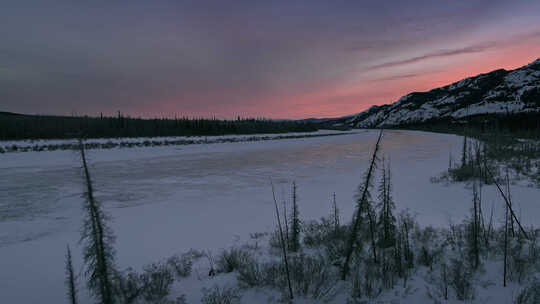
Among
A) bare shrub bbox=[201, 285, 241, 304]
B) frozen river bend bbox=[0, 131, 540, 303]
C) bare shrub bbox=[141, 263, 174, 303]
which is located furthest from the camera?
frozen river bend bbox=[0, 131, 540, 303]

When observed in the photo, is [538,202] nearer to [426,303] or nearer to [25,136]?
[426,303]

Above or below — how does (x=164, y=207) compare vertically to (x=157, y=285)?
below

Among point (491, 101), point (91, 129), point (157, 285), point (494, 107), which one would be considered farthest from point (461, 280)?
point (491, 101)

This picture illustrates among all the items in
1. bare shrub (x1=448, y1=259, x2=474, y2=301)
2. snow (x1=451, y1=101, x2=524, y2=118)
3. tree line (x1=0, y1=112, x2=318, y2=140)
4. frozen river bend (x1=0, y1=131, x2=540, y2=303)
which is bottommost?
frozen river bend (x1=0, y1=131, x2=540, y2=303)

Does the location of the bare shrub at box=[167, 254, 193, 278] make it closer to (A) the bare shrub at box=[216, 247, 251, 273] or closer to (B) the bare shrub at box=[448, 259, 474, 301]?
(A) the bare shrub at box=[216, 247, 251, 273]

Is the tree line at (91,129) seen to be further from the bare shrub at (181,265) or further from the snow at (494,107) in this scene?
the snow at (494,107)

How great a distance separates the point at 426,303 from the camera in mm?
2871

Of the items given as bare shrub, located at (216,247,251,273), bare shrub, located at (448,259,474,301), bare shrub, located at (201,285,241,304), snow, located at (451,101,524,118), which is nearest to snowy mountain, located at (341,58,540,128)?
snow, located at (451,101,524,118)

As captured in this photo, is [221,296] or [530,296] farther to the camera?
[221,296]

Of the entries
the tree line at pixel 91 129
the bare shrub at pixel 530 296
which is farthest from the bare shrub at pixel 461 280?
the tree line at pixel 91 129

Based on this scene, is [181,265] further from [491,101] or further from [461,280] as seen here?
[491,101]

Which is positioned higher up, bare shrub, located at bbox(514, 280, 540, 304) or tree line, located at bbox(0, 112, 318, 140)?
tree line, located at bbox(0, 112, 318, 140)

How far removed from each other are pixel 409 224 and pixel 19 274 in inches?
296

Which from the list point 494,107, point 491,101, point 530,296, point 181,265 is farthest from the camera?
point 491,101
